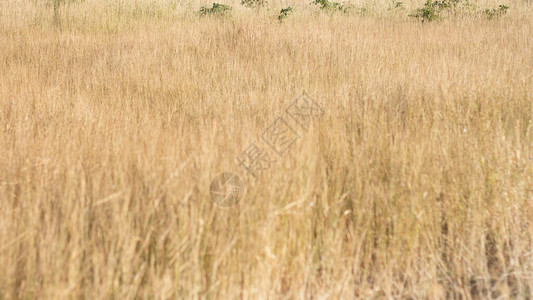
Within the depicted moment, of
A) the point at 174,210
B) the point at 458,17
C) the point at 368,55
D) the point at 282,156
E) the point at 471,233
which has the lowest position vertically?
the point at 471,233

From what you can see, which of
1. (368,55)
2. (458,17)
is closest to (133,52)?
(368,55)

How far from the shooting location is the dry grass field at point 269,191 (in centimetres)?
183

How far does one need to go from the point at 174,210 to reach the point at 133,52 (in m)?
3.95

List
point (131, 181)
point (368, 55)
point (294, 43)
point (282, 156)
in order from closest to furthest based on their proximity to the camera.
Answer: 1. point (131, 181)
2. point (282, 156)
3. point (368, 55)
4. point (294, 43)

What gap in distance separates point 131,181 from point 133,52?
369 centimetres

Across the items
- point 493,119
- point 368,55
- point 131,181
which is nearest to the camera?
point 131,181

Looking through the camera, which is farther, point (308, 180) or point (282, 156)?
point (282, 156)

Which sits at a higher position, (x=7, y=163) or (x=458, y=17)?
(x=458, y=17)

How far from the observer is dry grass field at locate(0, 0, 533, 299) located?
183cm

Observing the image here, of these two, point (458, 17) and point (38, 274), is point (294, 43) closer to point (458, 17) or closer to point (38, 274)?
point (458, 17)

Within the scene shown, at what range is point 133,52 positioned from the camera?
18.1ft

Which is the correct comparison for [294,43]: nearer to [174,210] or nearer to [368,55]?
[368,55]

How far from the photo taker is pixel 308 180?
215 cm

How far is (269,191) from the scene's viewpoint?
2127mm
